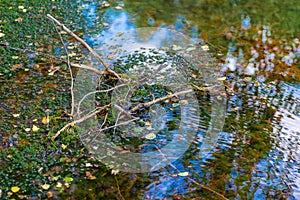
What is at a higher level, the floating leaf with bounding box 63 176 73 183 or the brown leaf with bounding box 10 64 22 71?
the brown leaf with bounding box 10 64 22 71

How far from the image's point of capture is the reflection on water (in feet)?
8.29

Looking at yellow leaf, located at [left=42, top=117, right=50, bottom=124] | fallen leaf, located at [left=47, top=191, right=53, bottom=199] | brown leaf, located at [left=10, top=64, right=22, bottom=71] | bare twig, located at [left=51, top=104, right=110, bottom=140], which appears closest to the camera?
fallen leaf, located at [left=47, top=191, right=53, bottom=199]

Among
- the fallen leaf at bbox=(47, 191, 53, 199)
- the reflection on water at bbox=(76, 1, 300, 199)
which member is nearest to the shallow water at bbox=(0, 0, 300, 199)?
the reflection on water at bbox=(76, 1, 300, 199)

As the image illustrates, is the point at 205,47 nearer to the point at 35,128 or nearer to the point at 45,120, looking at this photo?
the point at 45,120

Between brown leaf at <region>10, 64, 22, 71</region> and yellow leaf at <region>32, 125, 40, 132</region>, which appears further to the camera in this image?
brown leaf at <region>10, 64, 22, 71</region>

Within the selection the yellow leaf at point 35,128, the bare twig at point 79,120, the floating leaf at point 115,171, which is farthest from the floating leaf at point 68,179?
the yellow leaf at point 35,128

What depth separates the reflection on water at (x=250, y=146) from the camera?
2525mm

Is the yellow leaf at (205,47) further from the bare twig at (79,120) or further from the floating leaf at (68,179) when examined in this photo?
the floating leaf at (68,179)

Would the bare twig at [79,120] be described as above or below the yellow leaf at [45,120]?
above

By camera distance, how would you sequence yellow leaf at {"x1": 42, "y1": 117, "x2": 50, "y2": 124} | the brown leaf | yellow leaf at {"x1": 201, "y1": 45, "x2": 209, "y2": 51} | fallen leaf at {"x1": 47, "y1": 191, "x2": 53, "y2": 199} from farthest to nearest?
yellow leaf at {"x1": 201, "y1": 45, "x2": 209, "y2": 51}
the brown leaf
yellow leaf at {"x1": 42, "y1": 117, "x2": 50, "y2": 124}
fallen leaf at {"x1": 47, "y1": 191, "x2": 53, "y2": 199}

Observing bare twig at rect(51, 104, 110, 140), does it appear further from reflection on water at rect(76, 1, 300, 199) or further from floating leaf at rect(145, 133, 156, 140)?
reflection on water at rect(76, 1, 300, 199)

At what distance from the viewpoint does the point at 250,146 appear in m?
2.85

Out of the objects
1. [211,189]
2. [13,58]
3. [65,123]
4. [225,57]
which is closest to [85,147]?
[65,123]

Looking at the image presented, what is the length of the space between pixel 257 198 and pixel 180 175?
491 mm
